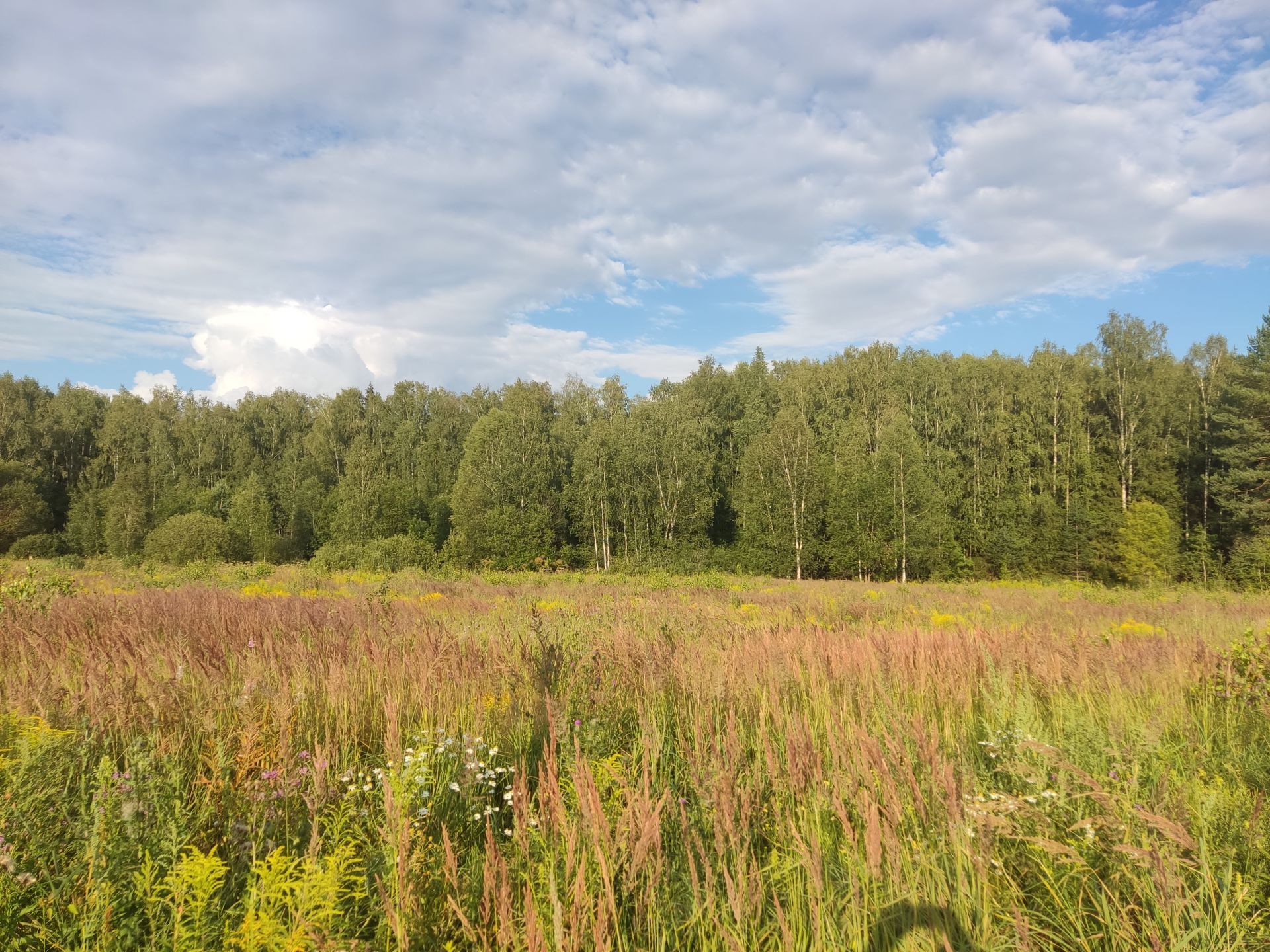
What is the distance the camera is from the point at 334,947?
1.46 m

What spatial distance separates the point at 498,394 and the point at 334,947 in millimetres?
65292

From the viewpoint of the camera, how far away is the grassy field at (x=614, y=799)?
1.79m

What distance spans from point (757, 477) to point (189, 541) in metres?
34.9

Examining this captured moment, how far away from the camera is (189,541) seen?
35.3 metres

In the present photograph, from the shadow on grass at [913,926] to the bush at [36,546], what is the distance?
177 feet

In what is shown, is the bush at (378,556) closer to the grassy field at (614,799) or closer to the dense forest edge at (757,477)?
the dense forest edge at (757,477)

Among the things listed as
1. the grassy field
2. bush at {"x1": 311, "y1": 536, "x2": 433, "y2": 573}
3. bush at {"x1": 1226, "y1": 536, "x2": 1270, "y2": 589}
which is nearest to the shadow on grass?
the grassy field

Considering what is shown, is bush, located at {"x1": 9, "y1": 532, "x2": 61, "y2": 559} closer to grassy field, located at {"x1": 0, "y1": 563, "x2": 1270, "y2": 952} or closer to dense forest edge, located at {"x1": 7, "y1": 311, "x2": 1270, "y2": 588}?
dense forest edge, located at {"x1": 7, "y1": 311, "x2": 1270, "y2": 588}

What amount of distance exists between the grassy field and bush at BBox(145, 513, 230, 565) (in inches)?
1400

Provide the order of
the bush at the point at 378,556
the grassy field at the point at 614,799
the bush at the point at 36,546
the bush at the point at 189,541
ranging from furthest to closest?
the bush at the point at 36,546, the bush at the point at 189,541, the bush at the point at 378,556, the grassy field at the point at 614,799

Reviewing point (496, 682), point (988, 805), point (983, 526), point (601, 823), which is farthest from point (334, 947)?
point (983, 526)

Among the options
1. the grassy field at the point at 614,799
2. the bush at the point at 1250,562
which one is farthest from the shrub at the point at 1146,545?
the grassy field at the point at 614,799

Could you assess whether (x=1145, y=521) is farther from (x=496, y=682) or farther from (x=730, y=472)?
(x=496, y=682)

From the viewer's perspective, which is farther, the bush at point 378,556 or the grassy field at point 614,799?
the bush at point 378,556
